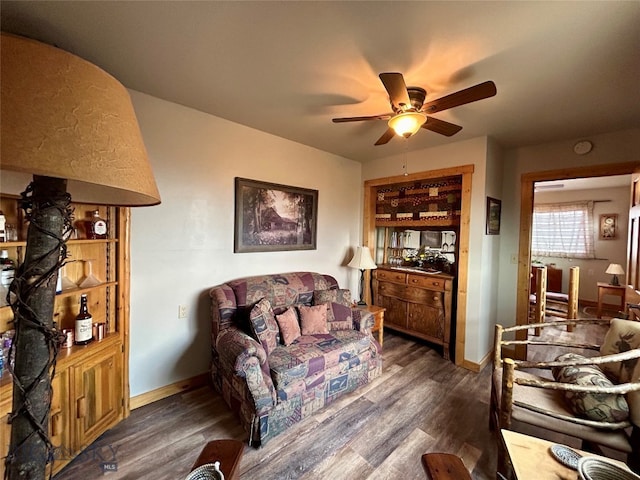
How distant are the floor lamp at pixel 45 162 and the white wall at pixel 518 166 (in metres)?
3.81

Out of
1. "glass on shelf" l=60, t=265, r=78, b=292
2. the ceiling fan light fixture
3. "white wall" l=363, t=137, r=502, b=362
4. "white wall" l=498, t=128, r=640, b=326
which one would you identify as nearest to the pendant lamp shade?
"white wall" l=363, t=137, r=502, b=362

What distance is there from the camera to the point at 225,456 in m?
1.04

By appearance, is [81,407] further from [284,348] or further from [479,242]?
[479,242]

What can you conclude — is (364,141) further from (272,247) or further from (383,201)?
(272,247)

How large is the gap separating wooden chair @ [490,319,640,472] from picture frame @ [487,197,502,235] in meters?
1.38

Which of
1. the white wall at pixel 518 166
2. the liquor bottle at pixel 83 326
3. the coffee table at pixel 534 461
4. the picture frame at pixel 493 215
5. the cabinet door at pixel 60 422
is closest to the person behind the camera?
the coffee table at pixel 534 461

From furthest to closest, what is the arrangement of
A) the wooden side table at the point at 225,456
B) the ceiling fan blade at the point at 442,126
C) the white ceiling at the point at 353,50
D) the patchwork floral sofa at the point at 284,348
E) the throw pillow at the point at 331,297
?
1. the throw pillow at the point at 331,297
2. the ceiling fan blade at the point at 442,126
3. the patchwork floral sofa at the point at 284,348
4. the white ceiling at the point at 353,50
5. the wooden side table at the point at 225,456

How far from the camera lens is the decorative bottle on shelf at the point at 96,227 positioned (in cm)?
183

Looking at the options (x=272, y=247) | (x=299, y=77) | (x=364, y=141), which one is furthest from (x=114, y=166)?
(x=364, y=141)

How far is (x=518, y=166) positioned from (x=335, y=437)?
11.5ft

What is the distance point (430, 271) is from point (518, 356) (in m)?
1.38

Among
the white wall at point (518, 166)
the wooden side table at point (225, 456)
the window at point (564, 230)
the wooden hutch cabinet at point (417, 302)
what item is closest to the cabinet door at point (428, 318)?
→ the wooden hutch cabinet at point (417, 302)

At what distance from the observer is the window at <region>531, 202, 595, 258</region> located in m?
5.57

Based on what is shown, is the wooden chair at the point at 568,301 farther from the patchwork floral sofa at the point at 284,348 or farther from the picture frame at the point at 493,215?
the patchwork floral sofa at the point at 284,348
